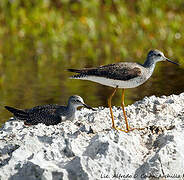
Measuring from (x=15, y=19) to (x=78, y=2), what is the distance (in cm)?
299

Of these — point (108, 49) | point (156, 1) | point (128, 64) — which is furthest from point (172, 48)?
point (128, 64)

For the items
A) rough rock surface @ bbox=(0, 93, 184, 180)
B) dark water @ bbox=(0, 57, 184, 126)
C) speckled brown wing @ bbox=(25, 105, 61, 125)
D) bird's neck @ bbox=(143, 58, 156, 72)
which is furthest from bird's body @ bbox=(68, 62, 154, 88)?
dark water @ bbox=(0, 57, 184, 126)

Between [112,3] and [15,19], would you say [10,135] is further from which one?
[112,3]

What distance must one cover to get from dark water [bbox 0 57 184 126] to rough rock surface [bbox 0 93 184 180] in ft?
11.0

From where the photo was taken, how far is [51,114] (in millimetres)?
8406

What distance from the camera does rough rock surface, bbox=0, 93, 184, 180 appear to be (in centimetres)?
591

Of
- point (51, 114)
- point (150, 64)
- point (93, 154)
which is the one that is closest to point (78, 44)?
point (51, 114)

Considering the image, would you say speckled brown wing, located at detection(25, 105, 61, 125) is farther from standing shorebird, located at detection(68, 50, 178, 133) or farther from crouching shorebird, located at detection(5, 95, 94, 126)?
standing shorebird, located at detection(68, 50, 178, 133)

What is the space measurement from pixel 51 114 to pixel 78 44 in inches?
341

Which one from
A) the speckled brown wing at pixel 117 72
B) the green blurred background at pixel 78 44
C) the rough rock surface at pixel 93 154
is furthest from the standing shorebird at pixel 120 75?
the green blurred background at pixel 78 44

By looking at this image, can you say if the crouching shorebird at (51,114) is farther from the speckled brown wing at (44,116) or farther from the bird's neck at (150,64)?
the bird's neck at (150,64)

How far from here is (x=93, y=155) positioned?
20.3 feet

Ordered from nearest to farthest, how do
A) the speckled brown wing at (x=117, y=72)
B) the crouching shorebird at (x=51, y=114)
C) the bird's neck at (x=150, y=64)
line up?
1. the speckled brown wing at (x=117, y=72)
2. the bird's neck at (x=150, y=64)
3. the crouching shorebird at (x=51, y=114)

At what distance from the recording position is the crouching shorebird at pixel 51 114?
837cm
